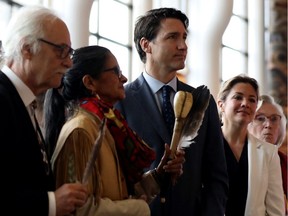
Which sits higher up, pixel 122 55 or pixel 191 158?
pixel 122 55

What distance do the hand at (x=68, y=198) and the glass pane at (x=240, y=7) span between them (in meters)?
13.8

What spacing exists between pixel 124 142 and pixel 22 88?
50 cm

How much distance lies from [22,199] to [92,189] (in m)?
0.38

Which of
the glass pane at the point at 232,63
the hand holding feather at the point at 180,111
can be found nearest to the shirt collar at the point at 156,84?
the hand holding feather at the point at 180,111

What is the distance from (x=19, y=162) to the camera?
8.39ft

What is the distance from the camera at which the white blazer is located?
426cm

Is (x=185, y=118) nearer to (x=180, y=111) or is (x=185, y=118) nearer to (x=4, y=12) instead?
(x=180, y=111)

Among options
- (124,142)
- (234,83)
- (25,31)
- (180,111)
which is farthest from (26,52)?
(234,83)

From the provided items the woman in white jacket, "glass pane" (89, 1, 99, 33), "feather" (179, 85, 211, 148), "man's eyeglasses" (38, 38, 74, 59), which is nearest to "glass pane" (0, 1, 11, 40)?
"glass pane" (89, 1, 99, 33)

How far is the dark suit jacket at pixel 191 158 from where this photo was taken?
11.8 ft

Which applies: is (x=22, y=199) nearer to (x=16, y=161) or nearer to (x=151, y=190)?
(x=16, y=161)

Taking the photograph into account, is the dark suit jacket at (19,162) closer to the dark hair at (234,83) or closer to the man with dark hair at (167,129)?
the man with dark hair at (167,129)

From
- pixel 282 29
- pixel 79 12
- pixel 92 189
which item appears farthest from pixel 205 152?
pixel 282 29

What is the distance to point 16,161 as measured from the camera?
2551 millimetres
